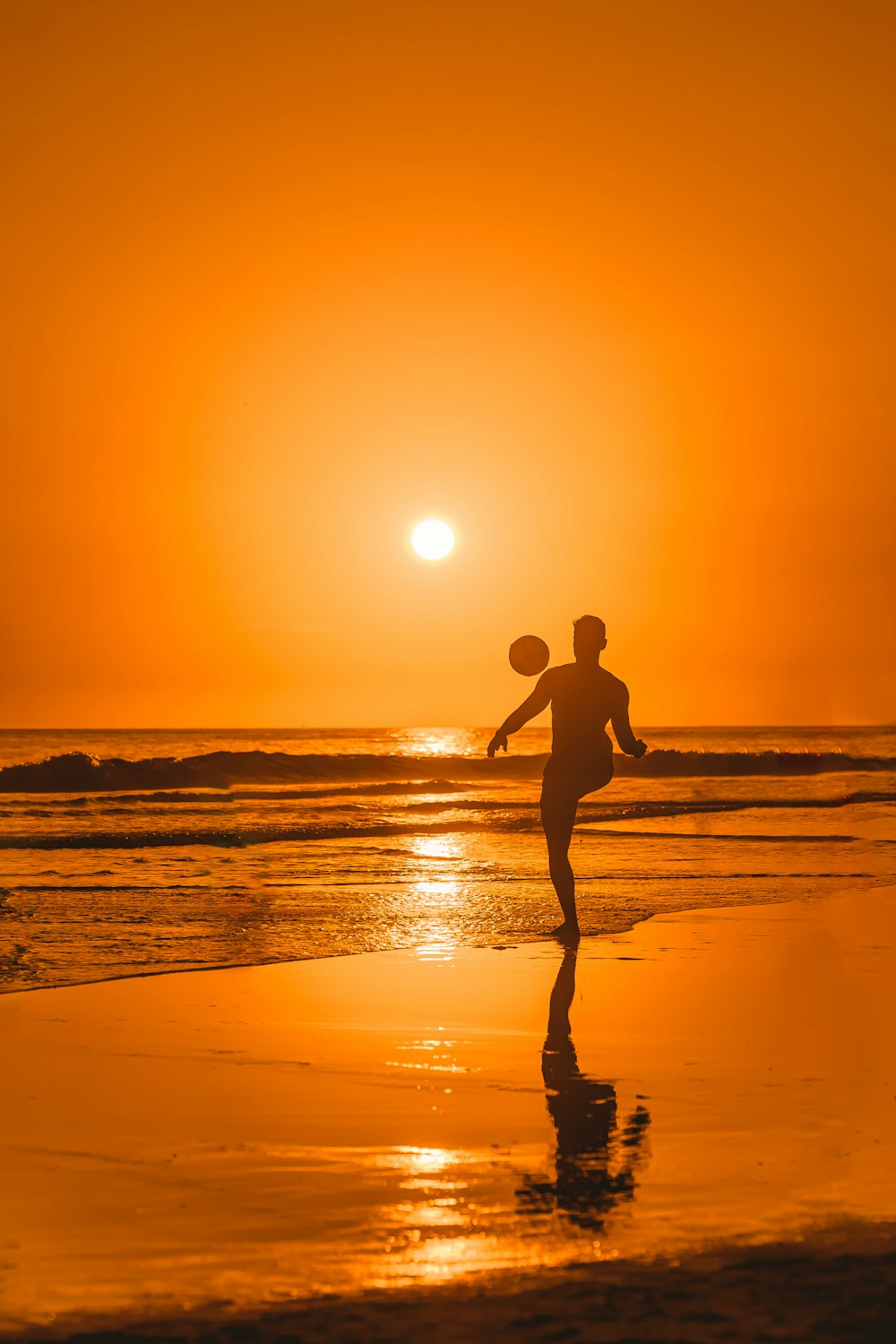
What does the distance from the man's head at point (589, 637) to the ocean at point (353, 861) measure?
1.95 metres

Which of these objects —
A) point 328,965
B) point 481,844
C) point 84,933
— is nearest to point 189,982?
point 328,965

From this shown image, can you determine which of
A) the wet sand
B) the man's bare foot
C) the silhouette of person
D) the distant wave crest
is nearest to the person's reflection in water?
the wet sand

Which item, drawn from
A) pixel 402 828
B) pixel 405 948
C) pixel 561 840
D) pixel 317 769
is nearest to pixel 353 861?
pixel 402 828

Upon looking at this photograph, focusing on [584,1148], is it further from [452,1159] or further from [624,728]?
[624,728]

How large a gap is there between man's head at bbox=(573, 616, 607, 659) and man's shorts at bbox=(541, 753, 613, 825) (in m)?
0.73

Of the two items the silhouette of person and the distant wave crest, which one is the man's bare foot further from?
the distant wave crest

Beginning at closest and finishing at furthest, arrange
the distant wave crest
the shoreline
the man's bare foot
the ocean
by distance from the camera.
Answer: the shoreline < the man's bare foot < the ocean < the distant wave crest

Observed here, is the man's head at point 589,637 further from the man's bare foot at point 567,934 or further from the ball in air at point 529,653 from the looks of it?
the man's bare foot at point 567,934

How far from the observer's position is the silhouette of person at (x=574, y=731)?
8.90 m

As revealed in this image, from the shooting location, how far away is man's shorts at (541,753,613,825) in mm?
8945

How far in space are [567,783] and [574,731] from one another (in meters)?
0.36

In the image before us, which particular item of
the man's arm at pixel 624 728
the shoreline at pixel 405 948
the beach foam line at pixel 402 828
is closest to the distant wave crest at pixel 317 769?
the beach foam line at pixel 402 828

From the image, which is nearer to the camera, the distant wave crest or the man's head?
the man's head

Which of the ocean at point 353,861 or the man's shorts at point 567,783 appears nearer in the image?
the ocean at point 353,861
